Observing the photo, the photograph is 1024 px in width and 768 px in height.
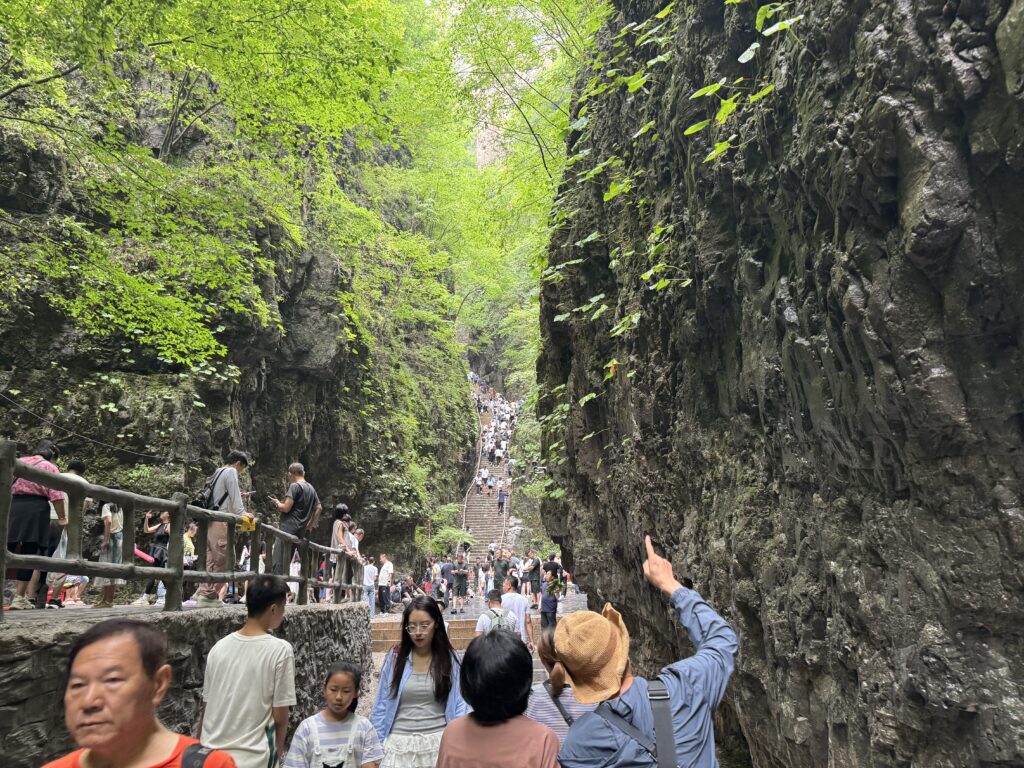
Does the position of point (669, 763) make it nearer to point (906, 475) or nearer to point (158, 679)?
point (158, 679)

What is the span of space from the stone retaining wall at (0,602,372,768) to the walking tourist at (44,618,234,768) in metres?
2.05

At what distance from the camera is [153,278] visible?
39.9ft

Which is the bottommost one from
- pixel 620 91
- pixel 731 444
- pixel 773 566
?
pixel 773 566

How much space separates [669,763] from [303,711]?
7301mm

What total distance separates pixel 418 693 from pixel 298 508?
19.9 ft

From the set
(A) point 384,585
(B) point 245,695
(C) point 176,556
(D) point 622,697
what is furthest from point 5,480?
(A) point 384,585

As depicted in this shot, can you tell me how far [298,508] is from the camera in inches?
364

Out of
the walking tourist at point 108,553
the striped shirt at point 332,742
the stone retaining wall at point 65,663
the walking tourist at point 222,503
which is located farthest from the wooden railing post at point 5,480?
the walking tourist at point 222,503

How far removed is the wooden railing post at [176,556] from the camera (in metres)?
5.70

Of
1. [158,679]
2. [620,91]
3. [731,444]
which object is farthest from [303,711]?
[620,91]

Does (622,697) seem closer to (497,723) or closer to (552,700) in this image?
(497,723)

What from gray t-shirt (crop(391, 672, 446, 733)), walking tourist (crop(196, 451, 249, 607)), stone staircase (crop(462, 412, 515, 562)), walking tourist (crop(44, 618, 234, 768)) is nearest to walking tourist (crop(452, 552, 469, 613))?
stone staircase (crop(462, 412, 515, 562))

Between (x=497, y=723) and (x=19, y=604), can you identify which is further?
(x=19, y=604)

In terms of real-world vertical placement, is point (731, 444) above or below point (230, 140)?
below
